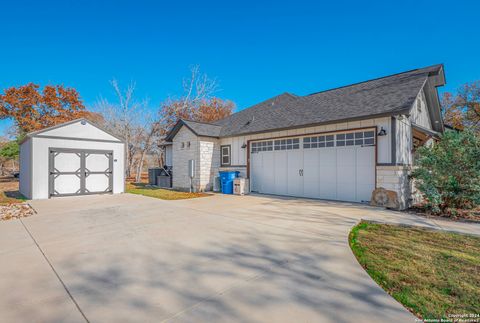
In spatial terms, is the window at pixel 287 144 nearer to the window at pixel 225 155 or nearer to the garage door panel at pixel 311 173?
the garage door panel at pixel 311 173

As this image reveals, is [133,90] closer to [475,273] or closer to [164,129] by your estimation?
[164,129]

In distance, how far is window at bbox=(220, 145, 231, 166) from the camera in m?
12.8

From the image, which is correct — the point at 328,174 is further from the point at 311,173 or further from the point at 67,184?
the point at 67,184

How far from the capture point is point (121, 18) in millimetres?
12852

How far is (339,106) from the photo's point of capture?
9.41 m

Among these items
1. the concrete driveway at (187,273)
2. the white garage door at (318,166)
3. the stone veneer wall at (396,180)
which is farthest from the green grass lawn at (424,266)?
the white garage door at (318,166)

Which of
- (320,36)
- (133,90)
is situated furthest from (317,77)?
(133,90)

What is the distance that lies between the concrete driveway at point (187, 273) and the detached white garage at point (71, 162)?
5.08m

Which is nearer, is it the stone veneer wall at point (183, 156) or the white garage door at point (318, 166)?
the white garage door at point (318, 166)

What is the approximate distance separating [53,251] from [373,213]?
7210mm

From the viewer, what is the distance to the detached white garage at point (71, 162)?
9.59 meters

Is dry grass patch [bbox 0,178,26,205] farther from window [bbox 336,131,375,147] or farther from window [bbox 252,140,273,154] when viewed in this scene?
window [bbox 336,131,375,147]

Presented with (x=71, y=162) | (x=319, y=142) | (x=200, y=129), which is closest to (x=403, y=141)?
(x=319, y=142)

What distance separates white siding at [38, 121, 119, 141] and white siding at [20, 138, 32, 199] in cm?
94
